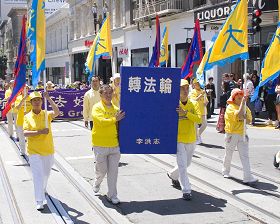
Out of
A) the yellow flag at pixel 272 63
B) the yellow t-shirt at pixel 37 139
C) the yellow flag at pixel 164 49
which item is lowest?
the yellow t-shirt at pixel 37 139

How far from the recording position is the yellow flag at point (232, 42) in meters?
8.27

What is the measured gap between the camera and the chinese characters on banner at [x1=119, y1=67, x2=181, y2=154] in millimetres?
7078

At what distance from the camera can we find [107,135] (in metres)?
7.03

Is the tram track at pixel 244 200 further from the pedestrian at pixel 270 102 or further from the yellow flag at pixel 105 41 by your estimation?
the pedestrian at pixel 270 102

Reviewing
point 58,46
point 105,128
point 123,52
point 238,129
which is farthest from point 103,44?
point 58,46

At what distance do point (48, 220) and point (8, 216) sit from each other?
2.11ft

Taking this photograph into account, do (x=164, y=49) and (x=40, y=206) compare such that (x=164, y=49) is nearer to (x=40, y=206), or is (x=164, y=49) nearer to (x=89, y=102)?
(x=89, y=102)

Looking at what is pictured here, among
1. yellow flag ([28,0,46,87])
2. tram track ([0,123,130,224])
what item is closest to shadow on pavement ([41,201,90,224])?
tram track ([0,123,130,224])

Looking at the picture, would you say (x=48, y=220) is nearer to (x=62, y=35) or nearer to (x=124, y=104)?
(x=124, y=104)

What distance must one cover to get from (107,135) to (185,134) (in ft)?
4.05

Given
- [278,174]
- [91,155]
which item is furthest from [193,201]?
[91,155]

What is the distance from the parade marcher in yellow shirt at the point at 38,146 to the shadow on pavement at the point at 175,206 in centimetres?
100

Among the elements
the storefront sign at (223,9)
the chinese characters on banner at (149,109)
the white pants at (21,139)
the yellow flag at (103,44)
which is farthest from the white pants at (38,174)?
the storefront sign at (223,9)

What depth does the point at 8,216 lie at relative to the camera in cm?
674
